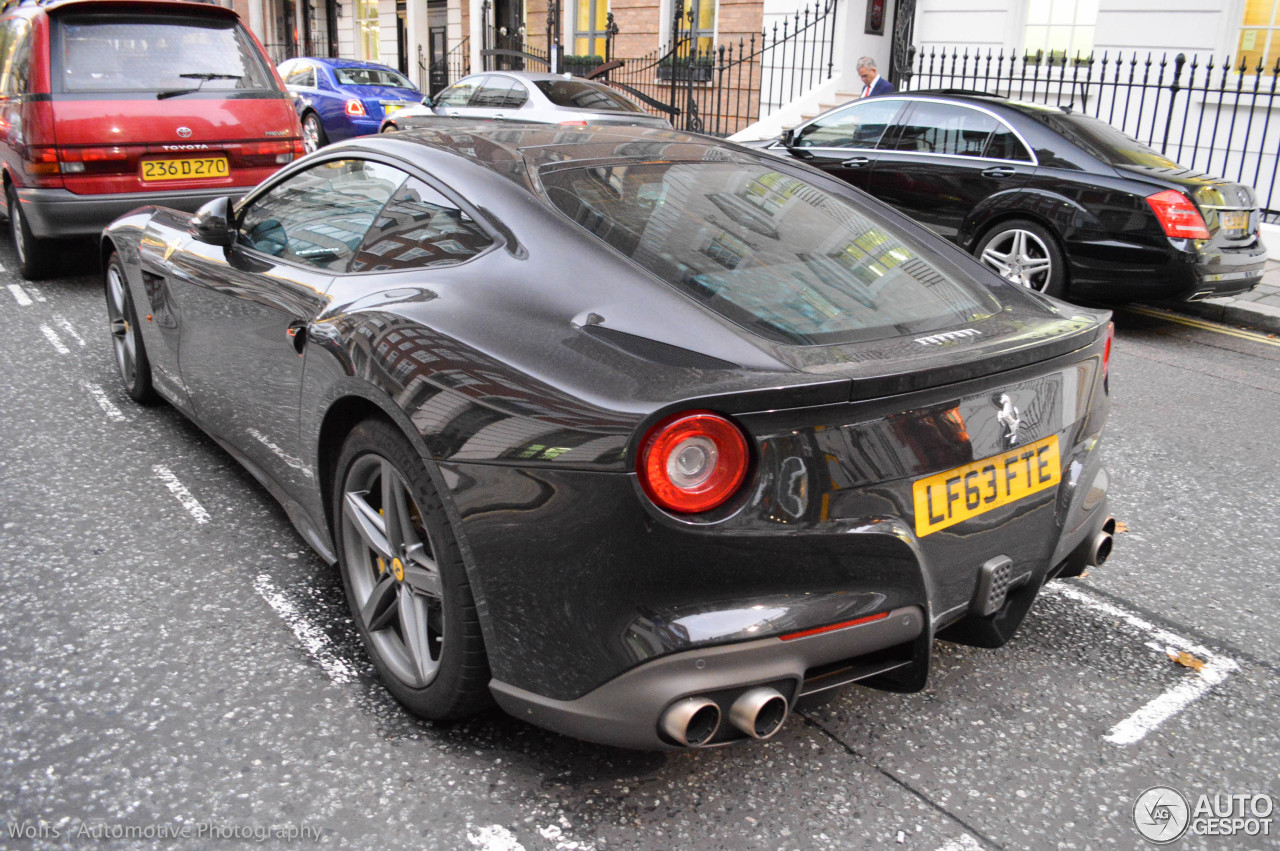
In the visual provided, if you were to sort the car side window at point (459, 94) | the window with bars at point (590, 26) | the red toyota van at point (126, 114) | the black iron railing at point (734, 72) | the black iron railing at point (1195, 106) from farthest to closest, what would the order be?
1. the window with bars at point (590, 26)
2. the black iron railing at point (734, 72)
3. the car side window at point (459, 94)
4. the black iron railing at point (1195, 106)
5. the red toyota van at point (126, 114)

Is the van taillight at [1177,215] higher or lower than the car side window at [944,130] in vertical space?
lower

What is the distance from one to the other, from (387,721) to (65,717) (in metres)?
0.79

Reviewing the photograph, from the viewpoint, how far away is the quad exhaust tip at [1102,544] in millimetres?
2760

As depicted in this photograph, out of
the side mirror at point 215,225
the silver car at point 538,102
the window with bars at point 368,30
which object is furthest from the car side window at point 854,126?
the window with bars at point 368,30

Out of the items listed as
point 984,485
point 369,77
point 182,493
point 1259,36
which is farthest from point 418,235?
point 369,77

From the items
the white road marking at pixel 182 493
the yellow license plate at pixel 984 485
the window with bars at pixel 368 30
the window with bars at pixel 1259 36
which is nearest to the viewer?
the yellow license plate at pixel 984 485

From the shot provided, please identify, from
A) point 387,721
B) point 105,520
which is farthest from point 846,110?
point 387,721

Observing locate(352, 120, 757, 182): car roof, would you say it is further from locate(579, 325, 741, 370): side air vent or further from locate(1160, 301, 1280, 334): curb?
locate(1160, 301, 1280, 334): curb

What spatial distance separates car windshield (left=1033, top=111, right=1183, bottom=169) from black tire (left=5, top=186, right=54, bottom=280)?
23.9ft

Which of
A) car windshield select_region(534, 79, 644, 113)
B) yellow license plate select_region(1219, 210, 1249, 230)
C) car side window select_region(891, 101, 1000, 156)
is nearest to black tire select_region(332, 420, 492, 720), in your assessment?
car side window select_region(891, 101, 1000, 156)

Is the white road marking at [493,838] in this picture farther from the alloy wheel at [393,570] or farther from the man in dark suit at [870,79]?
the man in dark suit at [870,79]

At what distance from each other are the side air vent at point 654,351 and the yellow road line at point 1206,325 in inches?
272

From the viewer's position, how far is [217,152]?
23.6 feet

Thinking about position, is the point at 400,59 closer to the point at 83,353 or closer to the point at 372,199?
the point at 83,353
